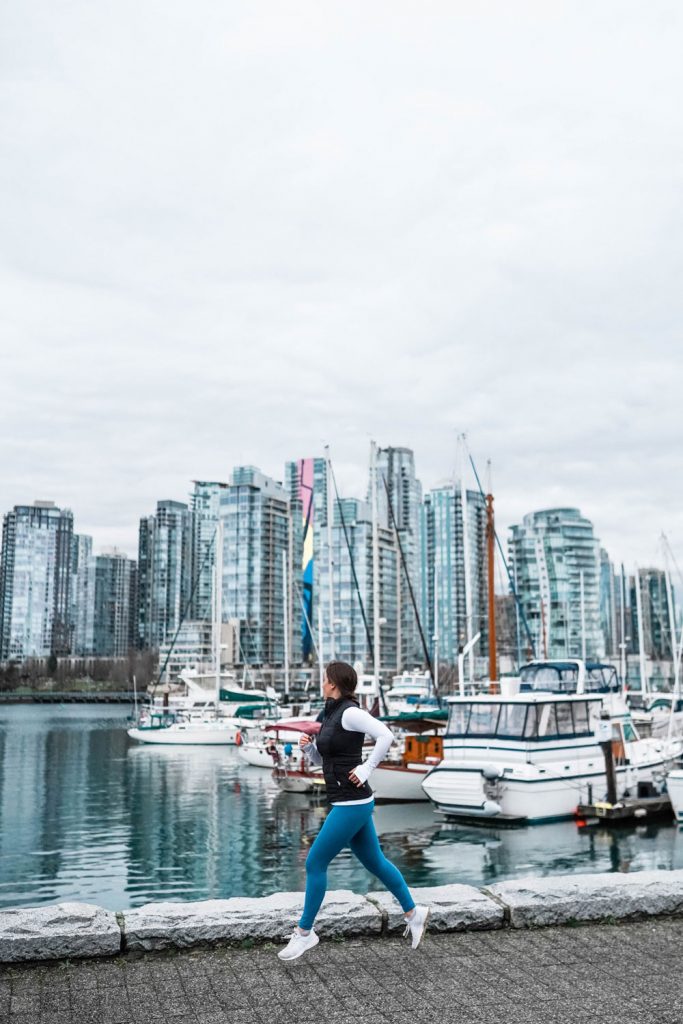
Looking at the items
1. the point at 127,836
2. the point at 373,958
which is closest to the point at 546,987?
the point at 373,958

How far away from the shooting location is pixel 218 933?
6586 mm

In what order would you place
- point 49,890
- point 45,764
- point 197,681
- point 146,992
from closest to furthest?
point 146,992 → point 49,890 → point 45,764 → point 197,681

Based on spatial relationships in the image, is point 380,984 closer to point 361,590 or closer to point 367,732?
point 367,732

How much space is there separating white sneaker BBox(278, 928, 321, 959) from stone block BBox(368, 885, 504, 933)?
83 cm

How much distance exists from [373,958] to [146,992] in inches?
62.3

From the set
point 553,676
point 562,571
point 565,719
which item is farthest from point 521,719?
point 562,571

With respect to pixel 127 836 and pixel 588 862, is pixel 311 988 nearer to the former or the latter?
pixel 588 862

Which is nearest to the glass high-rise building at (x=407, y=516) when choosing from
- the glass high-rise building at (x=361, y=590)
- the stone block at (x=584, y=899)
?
the glass high-rise building at (x=361, y=590)

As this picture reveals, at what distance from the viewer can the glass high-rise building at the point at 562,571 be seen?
501 ft

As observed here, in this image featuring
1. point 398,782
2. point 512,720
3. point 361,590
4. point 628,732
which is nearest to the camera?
point 512,720

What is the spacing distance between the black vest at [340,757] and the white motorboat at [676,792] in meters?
21.0

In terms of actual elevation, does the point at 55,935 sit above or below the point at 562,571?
below

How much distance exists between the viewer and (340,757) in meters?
6.46

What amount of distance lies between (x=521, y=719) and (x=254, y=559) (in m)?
132
